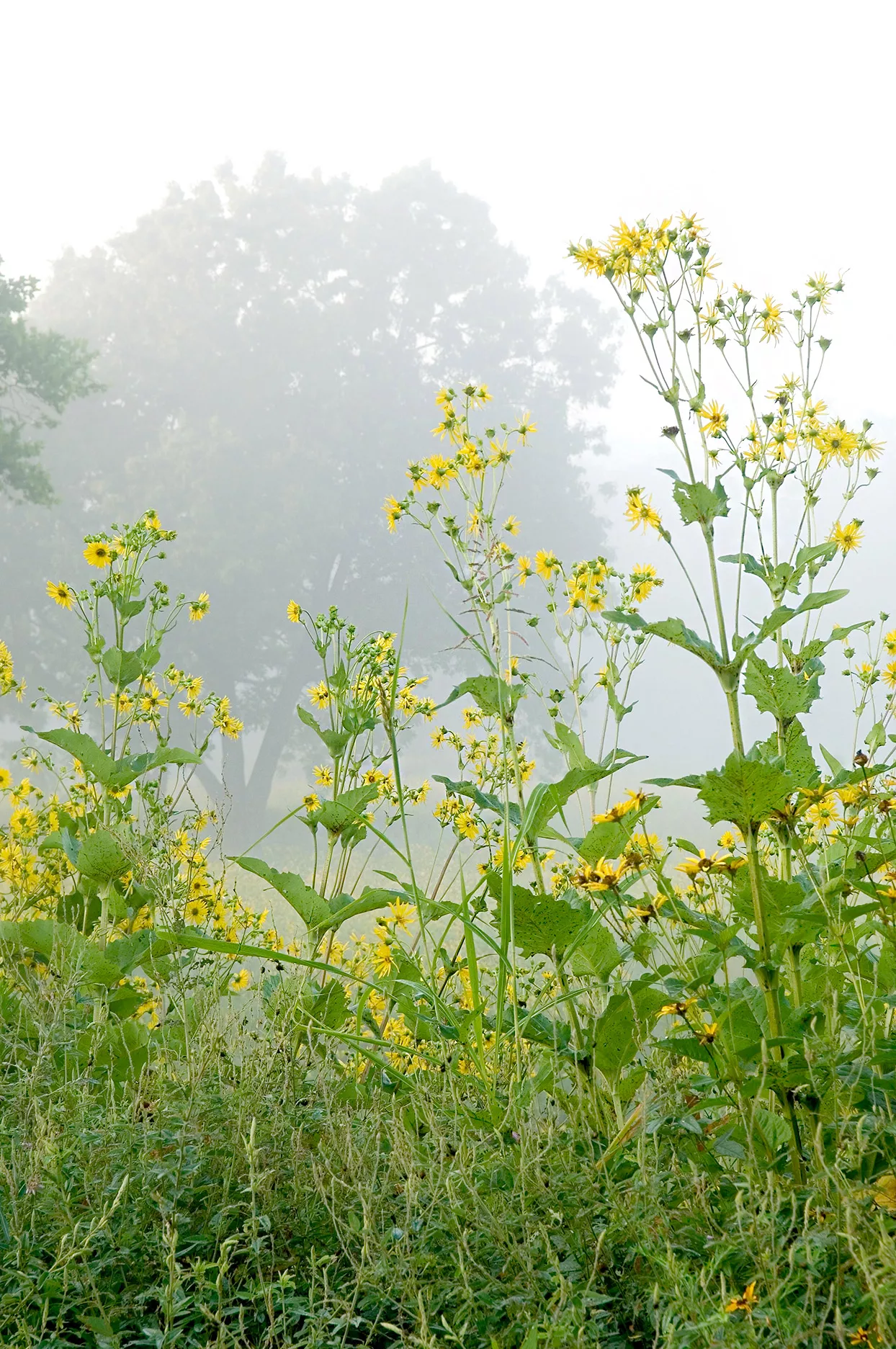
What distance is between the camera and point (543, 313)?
74.7 feet

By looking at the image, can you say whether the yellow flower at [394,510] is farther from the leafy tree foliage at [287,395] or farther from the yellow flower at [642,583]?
the leafy tree foliage at [287,395]

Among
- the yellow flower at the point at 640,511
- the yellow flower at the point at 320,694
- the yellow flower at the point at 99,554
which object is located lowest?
the yellow flower at the point at 320,694

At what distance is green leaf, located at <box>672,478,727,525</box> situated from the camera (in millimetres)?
1774

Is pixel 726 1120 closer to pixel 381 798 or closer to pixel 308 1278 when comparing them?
pixel 308 1278

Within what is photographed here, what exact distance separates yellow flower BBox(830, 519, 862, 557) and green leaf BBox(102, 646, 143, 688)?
1.87 meters

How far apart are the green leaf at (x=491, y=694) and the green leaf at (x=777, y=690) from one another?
0.47 m

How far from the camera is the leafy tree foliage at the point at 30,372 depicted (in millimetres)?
15023

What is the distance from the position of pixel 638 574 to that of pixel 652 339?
599mm

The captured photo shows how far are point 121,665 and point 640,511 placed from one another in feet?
4.54

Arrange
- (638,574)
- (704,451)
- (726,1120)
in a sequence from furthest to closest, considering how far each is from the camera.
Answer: (638,574) → (704,451) → (726,1120)

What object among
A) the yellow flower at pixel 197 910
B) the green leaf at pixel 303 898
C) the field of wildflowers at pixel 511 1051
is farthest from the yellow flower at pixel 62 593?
the green leaf at pixel 303 898

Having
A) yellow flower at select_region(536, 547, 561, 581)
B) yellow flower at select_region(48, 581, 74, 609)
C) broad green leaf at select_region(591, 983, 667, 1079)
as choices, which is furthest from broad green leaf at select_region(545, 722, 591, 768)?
yellow flower at select_region(48, 581, 74, 609)

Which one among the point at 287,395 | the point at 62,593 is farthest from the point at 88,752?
the point at 287,395

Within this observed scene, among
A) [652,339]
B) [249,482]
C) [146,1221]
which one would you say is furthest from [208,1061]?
[249,482]
